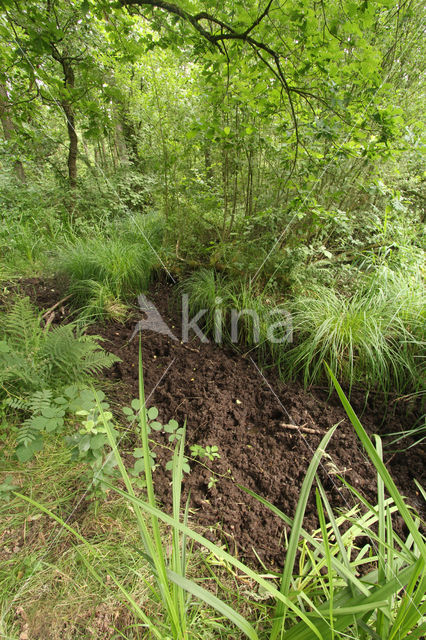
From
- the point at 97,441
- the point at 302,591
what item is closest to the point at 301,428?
the point at 302,591

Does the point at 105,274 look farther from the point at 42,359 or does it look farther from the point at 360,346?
the point at 360,346

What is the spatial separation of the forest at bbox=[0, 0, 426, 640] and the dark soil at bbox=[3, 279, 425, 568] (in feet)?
0.03

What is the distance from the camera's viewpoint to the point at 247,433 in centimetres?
129

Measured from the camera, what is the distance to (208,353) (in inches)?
69.0

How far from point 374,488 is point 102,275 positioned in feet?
6.70

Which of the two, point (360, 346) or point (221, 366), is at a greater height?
point (360, 346)

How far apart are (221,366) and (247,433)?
0.45m

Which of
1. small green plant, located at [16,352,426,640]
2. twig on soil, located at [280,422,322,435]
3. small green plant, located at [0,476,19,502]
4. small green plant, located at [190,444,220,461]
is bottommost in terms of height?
twig on soil, located at [280,422,322,435]

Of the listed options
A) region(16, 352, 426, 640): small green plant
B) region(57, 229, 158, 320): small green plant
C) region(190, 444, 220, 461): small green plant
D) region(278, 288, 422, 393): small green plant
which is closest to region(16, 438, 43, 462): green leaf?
region(16, 352, 426, 640): small green plant

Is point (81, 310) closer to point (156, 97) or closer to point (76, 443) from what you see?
point (76, 443)

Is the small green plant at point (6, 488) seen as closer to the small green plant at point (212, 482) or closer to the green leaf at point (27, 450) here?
the green leaf at point (27, 450)

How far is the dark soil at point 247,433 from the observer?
99cm

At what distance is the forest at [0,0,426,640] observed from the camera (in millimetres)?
692

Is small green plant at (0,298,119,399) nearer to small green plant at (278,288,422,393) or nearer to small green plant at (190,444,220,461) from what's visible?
small green plant at (190,444,220,461)
